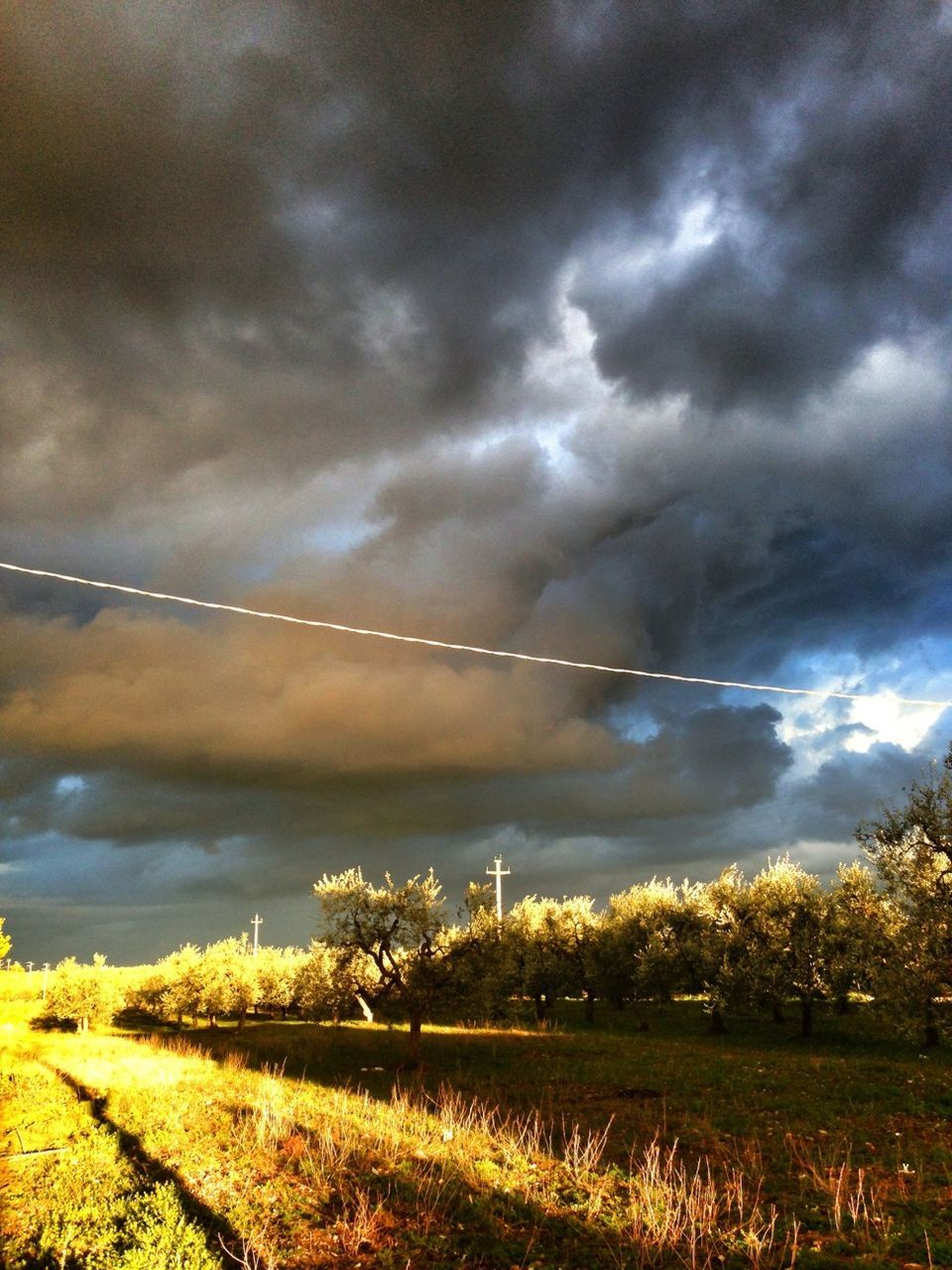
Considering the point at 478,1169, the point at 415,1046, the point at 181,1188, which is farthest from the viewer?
the point at 415,1046

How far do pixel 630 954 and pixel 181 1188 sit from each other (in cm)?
5365

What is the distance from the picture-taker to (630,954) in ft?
201

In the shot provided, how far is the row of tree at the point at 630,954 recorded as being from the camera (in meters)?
23.4

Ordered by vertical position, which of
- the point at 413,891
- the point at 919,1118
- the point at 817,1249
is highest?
the point at 413,891

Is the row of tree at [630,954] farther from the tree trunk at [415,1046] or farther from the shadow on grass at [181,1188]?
the shadow on grass at [181,1188]

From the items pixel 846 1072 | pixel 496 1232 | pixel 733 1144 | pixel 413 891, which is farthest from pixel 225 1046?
pixel 496 1232

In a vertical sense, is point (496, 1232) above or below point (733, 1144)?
above

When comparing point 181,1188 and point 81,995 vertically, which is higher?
point 181,1188

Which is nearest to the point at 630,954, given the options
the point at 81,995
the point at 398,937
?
the point at 398,937

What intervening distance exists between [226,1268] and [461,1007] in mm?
25007

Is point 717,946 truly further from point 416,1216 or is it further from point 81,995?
point 81,995

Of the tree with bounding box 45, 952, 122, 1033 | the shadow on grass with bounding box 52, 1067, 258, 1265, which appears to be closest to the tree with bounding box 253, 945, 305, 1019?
the tree with bounding box 45, 952, 122, 1033

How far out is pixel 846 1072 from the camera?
30188 mm

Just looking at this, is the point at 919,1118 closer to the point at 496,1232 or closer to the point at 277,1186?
the point at 496,1232
